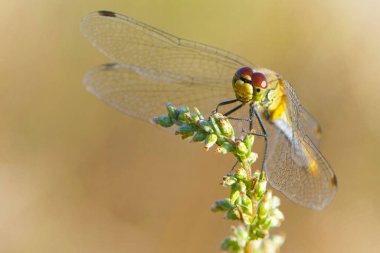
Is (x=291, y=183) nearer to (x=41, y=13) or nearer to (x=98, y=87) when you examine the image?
(x=98, y=87)

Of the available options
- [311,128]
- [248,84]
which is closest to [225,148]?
[248,84]

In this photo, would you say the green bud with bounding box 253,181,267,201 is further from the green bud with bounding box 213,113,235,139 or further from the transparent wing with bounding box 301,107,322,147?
the transparent wing with bounding box 301,107,322,147

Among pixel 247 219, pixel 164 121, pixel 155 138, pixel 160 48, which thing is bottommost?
pixel 155 138

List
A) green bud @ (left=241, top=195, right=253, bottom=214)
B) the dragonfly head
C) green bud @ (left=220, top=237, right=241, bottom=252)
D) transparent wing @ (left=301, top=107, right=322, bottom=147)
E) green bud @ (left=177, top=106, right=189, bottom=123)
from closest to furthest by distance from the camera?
green bud @ (left=220, top=237, right=241, bottom=252)
green bud @ (left=241, top=195, right=253, bottom=214)
green bud @ (left=177, top=106, right=189, bottom=123)
the dragonfly head
transparent wing @ (left=301, top=107, right=322, bottom=147)

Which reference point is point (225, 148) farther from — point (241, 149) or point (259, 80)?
point (259, 80)

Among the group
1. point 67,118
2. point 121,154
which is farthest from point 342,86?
point 67,118

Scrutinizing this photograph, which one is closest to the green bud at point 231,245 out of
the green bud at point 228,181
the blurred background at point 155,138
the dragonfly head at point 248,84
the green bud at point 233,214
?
the green bud at point 233,214

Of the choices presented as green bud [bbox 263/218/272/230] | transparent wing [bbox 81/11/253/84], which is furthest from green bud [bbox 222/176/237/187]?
transparent wing [bbox 81/11/253/84]
